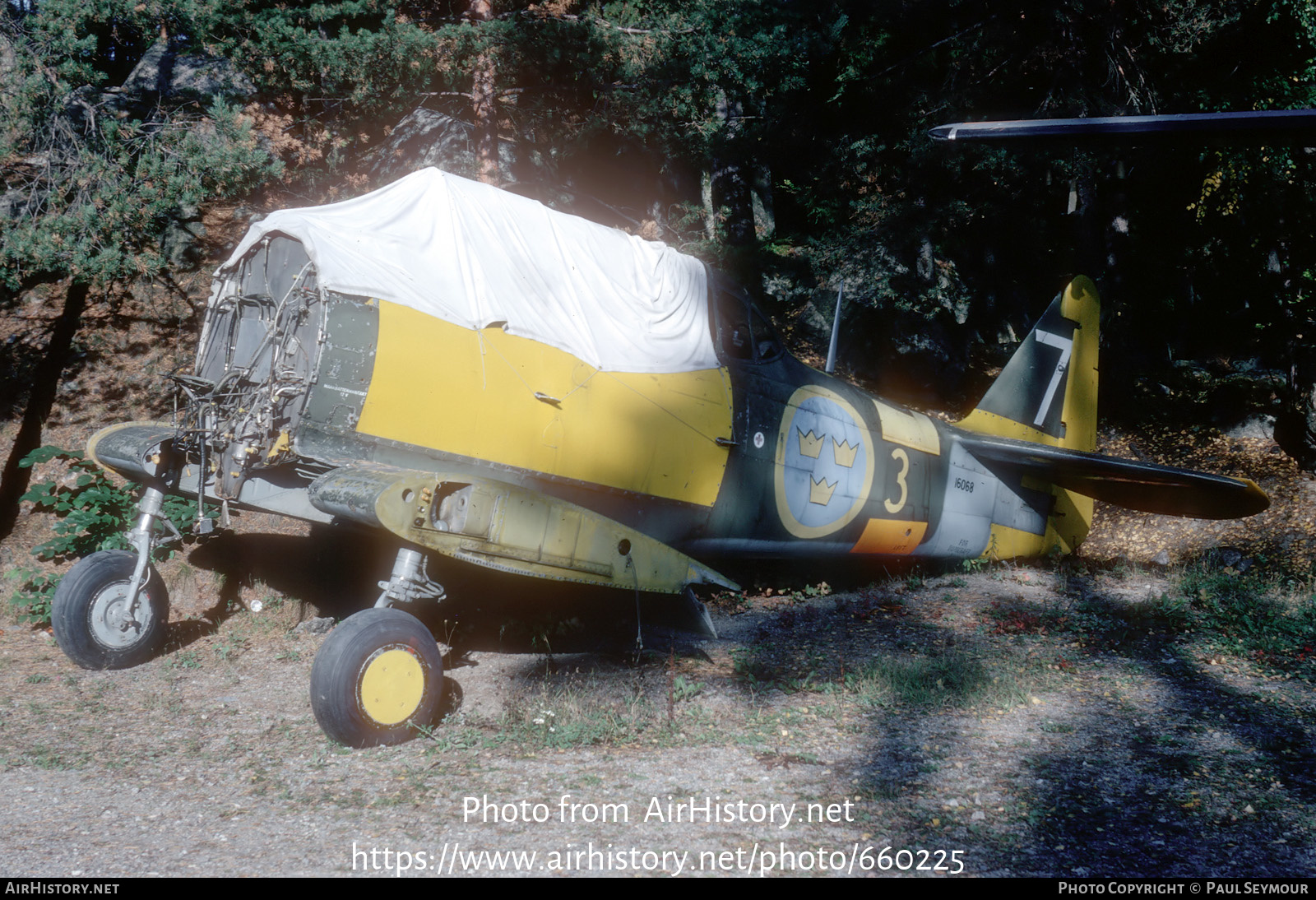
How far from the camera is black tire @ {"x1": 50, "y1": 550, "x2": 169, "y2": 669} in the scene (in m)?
5.11

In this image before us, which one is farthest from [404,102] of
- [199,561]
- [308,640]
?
[308,640]

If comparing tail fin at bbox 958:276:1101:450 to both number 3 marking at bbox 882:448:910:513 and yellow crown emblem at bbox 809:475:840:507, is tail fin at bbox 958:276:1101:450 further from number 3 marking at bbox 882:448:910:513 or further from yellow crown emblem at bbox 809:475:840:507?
yellow crown emblem at bbox 809:475:840:507

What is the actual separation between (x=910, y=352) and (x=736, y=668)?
955 cm

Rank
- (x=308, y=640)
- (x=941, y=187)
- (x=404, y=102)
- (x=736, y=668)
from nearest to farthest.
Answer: (x=736, y=668) < (x=308, y=640) < (x=404, y=102) < (x=941, y=187)

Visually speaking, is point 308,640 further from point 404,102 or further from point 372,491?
point 404,102

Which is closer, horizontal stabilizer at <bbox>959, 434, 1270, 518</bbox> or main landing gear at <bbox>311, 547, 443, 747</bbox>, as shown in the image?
main landing gear at <bbox>311, 547, 443, 747</bbox>

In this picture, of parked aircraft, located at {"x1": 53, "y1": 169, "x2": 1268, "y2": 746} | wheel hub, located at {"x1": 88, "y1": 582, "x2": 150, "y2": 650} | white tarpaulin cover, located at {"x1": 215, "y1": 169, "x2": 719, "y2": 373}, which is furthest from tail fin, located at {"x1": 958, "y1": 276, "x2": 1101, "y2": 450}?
wheel hub, located at {"x1": 88, "y1": 582, "x2": 150, "y2": 650}

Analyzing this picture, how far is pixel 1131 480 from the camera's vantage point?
7.30 meters

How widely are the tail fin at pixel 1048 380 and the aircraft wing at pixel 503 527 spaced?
5.39 metres

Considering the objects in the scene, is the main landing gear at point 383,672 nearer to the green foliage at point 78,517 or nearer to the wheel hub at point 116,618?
the wheel hub at point 116,618

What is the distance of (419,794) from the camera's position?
3.51 meters

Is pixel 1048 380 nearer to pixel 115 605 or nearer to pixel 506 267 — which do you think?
pixel 506 267

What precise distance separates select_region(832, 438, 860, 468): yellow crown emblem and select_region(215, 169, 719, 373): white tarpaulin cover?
1649mm

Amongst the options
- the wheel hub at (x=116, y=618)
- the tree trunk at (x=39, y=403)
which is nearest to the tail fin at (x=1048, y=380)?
the wheel hub at (x=116, y=618)
